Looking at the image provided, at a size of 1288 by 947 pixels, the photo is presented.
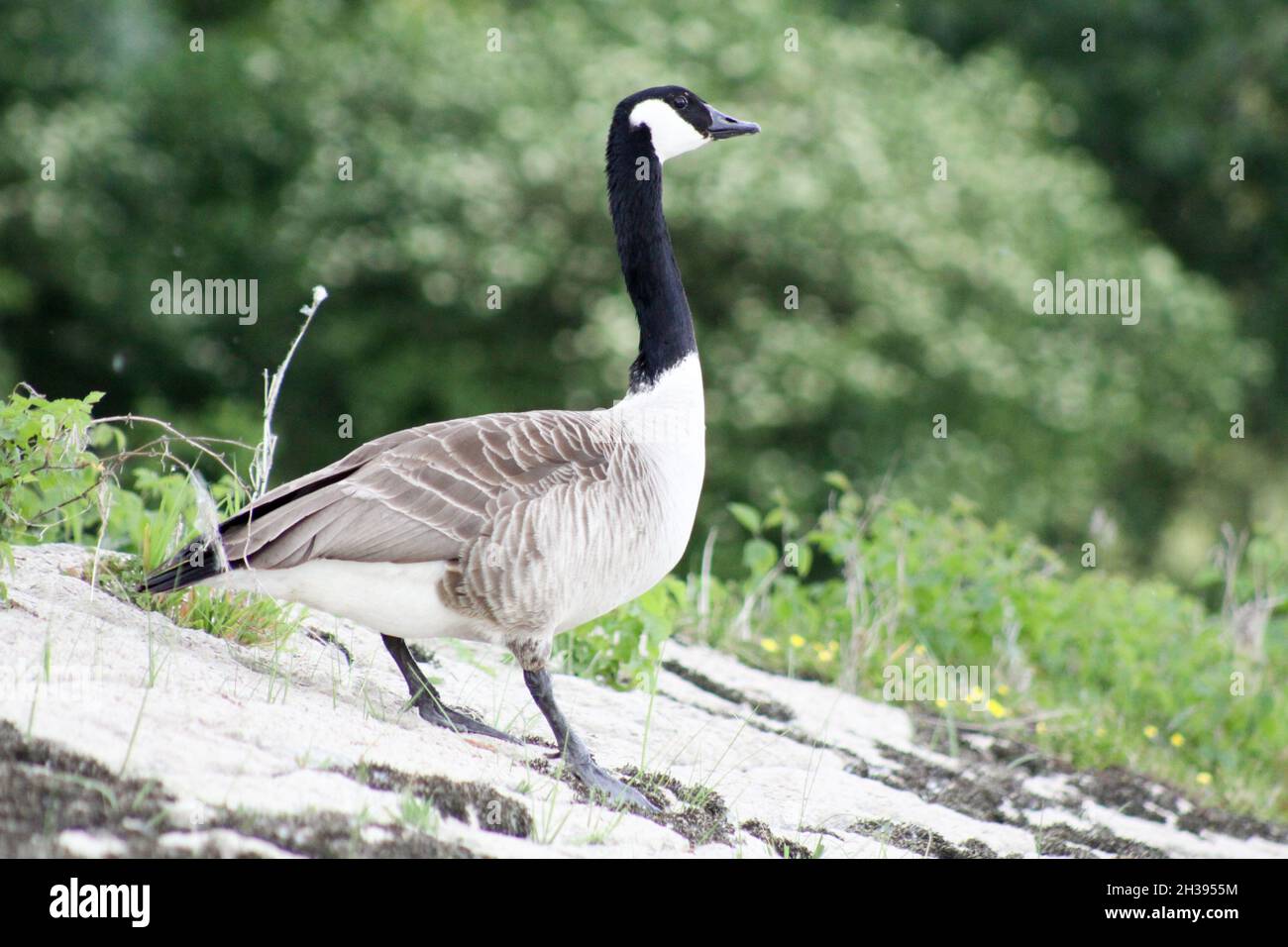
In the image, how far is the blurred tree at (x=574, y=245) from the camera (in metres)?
16.7

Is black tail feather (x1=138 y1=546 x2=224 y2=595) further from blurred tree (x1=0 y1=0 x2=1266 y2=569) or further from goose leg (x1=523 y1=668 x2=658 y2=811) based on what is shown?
blurred tree (x1=0 y1=0 x2=1266 y2=569)

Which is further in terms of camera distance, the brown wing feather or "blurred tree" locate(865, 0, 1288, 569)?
"blurred tree" locate(865, 0, 1288, 569)

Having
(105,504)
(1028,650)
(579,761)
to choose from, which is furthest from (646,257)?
(1028,650)

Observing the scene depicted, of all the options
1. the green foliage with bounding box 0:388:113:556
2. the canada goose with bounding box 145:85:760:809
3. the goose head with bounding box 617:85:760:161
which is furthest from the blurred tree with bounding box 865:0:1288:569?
the green foliage with bounding box 0:388:113:556

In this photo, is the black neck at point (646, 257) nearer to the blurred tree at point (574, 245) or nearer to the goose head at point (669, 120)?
the goose head at point (669, 120)

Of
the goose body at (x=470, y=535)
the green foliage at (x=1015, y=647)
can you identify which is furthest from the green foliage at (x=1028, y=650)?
the goose body at (x=470, y=535)

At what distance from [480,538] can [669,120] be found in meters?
2.40

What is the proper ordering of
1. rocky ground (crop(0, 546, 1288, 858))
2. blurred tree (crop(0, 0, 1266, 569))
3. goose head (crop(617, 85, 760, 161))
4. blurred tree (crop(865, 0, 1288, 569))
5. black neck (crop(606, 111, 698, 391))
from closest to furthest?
rocky ground (crop(0, 546, 1288, 858))
black neck (crop(606, 111, 698, 391))
goose head (crop(617, 85, 760, 161))
blurred tree (crop(0, 0, 1266, 569))
blurred tree (crop(865, 0, 1288, 569))

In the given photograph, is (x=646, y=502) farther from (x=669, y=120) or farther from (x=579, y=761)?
(x=669, y=120)

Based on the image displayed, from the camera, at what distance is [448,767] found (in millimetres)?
4461

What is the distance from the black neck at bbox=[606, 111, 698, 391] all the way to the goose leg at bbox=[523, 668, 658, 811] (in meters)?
1.38

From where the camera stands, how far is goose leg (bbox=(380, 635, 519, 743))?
519 cm

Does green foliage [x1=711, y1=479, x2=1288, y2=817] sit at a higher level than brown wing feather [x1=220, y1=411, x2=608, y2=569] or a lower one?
lower
